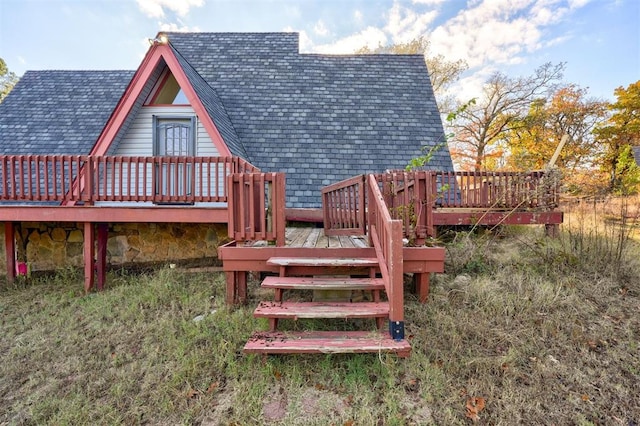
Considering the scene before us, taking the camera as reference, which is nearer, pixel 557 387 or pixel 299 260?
pixel 557 387

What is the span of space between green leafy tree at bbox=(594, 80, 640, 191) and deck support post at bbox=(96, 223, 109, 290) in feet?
84.4

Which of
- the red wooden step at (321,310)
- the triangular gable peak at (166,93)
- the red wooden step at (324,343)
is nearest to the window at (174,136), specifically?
the triangular gable peak at (166,93)

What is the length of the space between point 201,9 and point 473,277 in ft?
50.9

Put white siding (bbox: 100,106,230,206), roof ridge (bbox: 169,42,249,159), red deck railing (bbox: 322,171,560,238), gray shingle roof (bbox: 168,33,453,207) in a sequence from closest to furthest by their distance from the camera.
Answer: red deck railing (bbox: 322,171,560,238) < roof ridge (bbox: 169,42,249,159) < white siding (bbox: 100,106,230,206) < gray shingle roof (bbox: 168,33,453,207)

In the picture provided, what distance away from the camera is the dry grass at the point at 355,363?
2.04m

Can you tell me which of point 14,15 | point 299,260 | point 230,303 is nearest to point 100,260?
point 230,303

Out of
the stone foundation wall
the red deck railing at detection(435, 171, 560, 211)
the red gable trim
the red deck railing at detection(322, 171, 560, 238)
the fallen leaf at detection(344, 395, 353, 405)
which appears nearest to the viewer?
the fallen leaf at detection(344, 395, 353, 405)

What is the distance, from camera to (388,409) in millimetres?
2008

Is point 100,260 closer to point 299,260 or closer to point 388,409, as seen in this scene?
point 299,260

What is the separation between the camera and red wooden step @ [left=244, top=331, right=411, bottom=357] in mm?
2219

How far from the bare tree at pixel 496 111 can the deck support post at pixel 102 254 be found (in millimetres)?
17606

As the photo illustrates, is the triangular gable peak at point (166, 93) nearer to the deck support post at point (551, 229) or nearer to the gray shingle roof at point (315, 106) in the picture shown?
the gray shingle roof at point (315, 106)

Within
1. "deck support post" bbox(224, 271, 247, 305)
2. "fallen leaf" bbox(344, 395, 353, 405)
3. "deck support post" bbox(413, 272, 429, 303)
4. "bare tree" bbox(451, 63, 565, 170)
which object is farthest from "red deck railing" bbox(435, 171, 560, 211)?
"bare tree" bbox(451, 63, 565, 170)

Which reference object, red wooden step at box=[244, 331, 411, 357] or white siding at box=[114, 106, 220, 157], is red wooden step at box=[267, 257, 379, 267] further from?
white siding at box=[114, 106, 220, 157]
